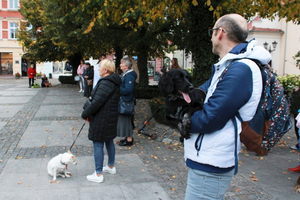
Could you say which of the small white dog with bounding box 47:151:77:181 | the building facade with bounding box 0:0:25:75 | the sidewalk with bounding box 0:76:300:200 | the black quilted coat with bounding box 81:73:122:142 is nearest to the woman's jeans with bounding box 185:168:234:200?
the sidewalk with bounding box 0:76:300:200

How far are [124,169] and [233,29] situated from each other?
3623mm

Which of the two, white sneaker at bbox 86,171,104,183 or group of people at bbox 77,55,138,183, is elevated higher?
group of people at bbox 77,55,138,183

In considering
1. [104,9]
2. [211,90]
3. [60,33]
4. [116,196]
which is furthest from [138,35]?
[211,90]

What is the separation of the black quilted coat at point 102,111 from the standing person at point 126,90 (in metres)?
1.65

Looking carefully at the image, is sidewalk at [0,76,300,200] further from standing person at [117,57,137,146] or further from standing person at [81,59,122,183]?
standing person at [81,59,122,183]

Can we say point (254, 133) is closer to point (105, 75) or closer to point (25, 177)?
point (105, 75)

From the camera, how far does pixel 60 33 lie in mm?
12828

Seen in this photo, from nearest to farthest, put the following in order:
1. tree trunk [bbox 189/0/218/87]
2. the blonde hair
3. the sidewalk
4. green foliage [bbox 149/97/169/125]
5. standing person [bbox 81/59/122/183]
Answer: the sidewalk, standing person [bbox 81/59/122/183], the blonde hair, tree trunk [bbox 189/0/218/87], green foliage [bbox 149/97/169/125]

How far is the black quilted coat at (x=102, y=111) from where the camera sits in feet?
13.4

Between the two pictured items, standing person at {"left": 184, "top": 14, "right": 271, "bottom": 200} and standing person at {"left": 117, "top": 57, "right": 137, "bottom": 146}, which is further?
standing person at {"left": 117, "top": 57, "right": 137, "bottom": 146}

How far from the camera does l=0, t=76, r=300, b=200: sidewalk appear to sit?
13.1 ft

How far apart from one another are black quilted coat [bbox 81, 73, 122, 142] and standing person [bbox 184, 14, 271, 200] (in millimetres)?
2312

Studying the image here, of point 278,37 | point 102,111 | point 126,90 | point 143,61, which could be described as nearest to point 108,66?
point 102,111

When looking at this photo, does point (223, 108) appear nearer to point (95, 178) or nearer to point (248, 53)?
point (248, 53)
